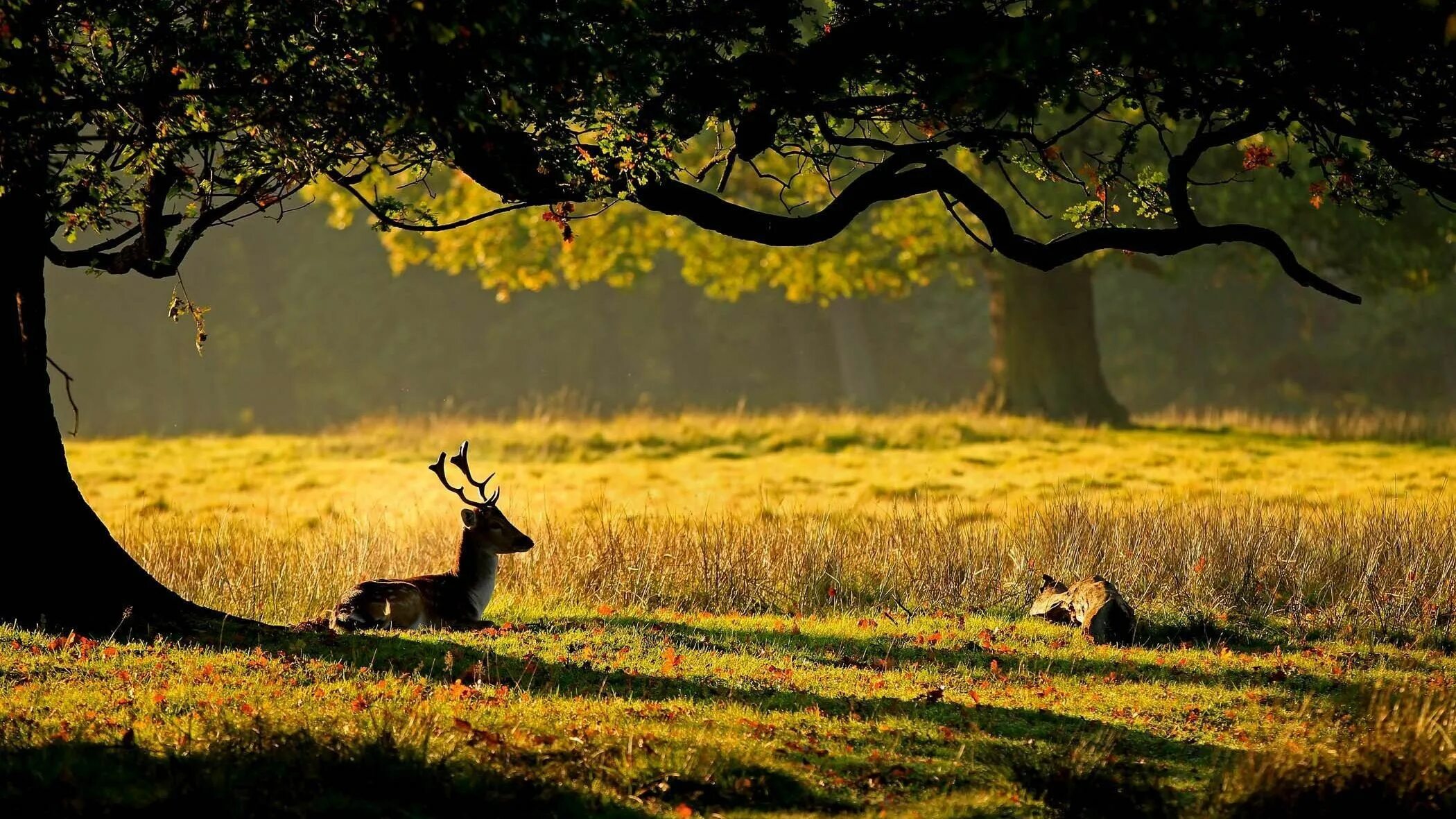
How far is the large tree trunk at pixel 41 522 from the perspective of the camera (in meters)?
9.73

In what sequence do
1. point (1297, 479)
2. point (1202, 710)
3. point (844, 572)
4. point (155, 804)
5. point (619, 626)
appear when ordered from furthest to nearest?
point (1297, 479) < point (844, 572) < point (619, 626) < point (1202, 710) < point (155, 804)

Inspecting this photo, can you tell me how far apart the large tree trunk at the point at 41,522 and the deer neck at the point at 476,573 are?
1880 mm

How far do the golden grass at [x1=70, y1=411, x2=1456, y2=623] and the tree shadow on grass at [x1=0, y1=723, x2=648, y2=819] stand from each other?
238 inches

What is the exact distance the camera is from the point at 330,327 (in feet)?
212

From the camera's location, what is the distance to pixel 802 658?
1052 cm

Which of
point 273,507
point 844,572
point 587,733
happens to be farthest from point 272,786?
point 273,507

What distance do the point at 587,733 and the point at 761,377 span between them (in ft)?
194

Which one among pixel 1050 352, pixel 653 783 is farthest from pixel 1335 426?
pixel 653 783

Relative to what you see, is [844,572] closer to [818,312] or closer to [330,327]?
[818,312]

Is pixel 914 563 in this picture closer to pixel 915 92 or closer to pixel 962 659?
pixel 962 659

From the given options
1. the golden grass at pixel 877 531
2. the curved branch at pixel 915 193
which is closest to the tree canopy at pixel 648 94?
the curved branch at pixel 915 193

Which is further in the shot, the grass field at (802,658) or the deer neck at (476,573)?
the deer neck at (476,573)

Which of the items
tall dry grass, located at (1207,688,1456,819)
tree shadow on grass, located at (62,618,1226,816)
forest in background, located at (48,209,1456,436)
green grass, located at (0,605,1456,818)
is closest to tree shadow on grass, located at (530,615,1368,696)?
green grass, located at (0,605,1456,818)

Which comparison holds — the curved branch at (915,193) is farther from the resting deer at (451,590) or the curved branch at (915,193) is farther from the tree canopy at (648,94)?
the resting deer at (451,590)
